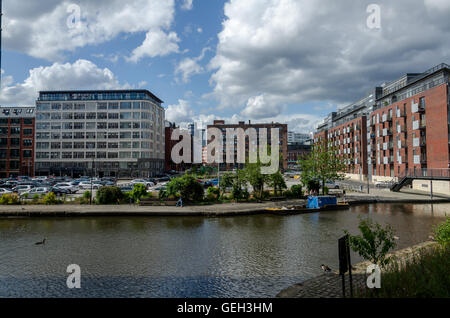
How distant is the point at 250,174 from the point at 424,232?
17679mm

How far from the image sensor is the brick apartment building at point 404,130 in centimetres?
4171

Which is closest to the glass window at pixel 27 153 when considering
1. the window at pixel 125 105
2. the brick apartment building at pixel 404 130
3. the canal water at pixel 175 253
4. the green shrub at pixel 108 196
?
the window at pixel 125 105

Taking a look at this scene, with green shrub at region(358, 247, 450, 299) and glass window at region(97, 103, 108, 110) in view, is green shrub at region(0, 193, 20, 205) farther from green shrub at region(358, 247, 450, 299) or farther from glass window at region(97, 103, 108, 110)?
glass window at region(97, 103, 108, 110)

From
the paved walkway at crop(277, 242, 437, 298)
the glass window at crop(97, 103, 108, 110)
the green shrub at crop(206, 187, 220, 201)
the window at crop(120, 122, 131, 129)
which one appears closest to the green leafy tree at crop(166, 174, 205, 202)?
the green shrub at crop(206, 187, 220, 201)

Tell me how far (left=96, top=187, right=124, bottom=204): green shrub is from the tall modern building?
53603 mm

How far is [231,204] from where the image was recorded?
30.3 m

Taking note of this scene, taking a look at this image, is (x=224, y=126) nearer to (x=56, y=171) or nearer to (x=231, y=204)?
(x=56, y=171)

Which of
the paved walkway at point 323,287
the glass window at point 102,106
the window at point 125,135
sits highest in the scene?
the glass window at point 102,106

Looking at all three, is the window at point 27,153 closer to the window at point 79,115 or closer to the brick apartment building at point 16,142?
the brick apartment building at point 16,142

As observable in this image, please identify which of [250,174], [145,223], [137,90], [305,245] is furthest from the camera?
[137,90]

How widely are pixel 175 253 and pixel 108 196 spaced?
19132 millimetres

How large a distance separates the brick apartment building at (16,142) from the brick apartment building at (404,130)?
80114 millimetres

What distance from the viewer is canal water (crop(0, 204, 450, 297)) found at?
33.2 ft
